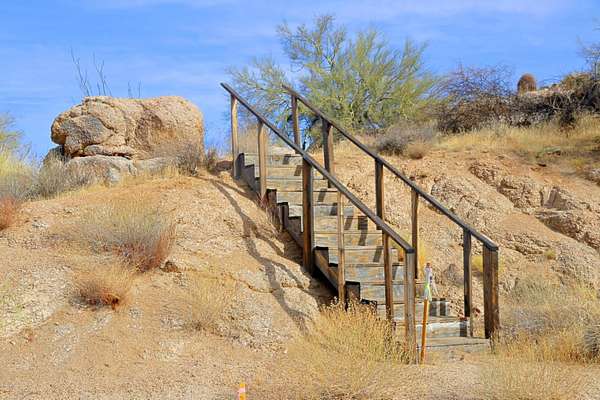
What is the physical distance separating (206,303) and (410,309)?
7.55ft

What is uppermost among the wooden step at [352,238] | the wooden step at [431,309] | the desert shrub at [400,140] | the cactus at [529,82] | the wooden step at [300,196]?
the cactus at [529,82]

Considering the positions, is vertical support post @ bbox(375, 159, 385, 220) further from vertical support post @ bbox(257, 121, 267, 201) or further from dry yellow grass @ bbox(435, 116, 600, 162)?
dry yellow grass @ bbox(435, 116, 600, 162)

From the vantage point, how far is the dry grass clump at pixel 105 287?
8.42 m

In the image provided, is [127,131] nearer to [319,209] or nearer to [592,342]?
[319,209]

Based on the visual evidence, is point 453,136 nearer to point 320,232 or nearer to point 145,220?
point 320,232

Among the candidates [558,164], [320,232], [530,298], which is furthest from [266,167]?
[558,164]

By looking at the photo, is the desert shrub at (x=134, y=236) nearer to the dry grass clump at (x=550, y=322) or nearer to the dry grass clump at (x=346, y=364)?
the dry grass clump at (x=346, y=364)

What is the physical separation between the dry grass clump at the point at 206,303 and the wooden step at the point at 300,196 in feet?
7.48

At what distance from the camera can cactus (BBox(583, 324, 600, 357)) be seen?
8117 millimetres

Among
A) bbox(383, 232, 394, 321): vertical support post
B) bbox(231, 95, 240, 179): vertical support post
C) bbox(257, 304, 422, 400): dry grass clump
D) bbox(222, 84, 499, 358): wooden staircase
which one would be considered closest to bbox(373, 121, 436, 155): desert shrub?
bbox(222, 84, 499, 358): wooden staircase

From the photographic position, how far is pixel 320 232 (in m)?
9.93

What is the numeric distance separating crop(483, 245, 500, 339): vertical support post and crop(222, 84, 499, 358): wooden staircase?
0.04 feet

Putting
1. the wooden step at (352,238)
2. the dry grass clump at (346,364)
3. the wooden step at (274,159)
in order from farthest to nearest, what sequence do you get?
the wooden step at (274,159) → the wooden step at (352,238) → the dry grass clump at (346,364)

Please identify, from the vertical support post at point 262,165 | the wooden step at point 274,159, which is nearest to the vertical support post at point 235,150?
the wooden step at point 274,159
